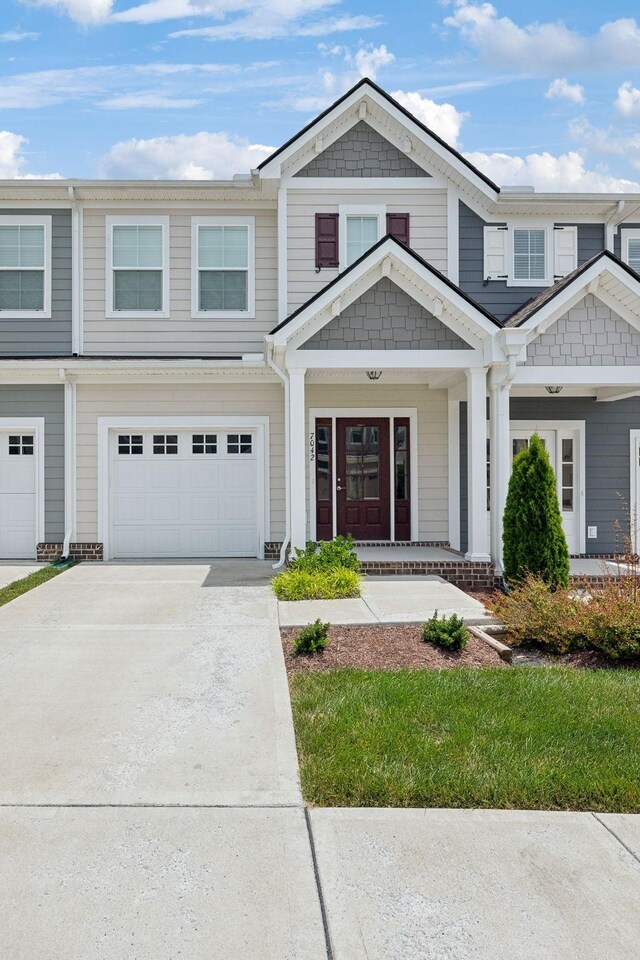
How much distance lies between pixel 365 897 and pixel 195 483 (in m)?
9.86

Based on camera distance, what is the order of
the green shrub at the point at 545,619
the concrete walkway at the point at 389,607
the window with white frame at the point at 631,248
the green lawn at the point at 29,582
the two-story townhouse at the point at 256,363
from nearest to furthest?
1. the green shrub at the point at 545,619
2. the concrete walkway at the point at 389,607
3. the green lawn at the point at 29,582
4. the two-story townhouse at the point at 256,363
5. the window with white frame at the point at 631,248

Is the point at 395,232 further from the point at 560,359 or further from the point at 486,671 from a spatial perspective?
the point at 486,671

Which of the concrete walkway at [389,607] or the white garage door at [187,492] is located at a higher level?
the white garage door at [187,492]

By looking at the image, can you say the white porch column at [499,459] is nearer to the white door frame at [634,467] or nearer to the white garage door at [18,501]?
the white door frame at [634,467]

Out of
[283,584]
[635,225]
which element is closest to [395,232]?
[635,225]

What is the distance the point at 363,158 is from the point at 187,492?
6.72m

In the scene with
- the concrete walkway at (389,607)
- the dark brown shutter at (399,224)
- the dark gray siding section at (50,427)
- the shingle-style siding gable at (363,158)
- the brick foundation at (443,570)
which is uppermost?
the shingle-style siding gable at (363,158)

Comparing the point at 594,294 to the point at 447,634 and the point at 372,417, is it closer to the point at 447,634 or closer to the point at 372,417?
the point at 372,417

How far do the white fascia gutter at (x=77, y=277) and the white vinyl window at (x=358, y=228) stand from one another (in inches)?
182

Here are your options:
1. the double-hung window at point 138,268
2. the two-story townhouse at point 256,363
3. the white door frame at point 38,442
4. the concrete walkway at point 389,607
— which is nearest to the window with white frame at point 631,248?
the two-story townhouse at point 256,363

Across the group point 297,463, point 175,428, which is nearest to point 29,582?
point 175,428

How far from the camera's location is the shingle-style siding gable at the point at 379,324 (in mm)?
9820

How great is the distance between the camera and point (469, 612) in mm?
7465

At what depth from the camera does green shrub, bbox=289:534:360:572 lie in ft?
30.1
